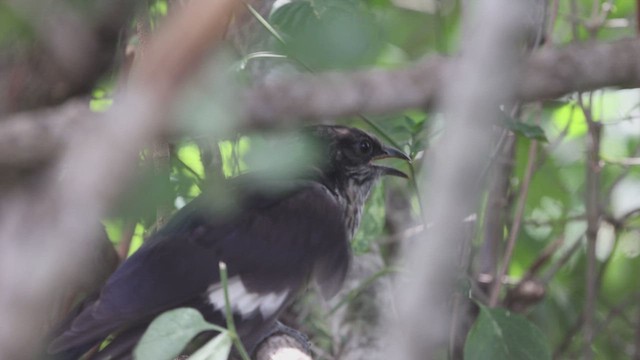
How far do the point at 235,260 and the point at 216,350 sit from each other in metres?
0.87

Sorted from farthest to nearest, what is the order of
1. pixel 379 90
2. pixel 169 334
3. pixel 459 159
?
pixel 169 334, pixel 379 90, pixel 459 159

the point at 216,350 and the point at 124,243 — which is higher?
the point at 216,350

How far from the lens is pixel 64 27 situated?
108cm

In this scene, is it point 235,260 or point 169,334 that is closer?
point 169,334

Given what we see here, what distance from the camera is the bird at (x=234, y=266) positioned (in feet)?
7.14

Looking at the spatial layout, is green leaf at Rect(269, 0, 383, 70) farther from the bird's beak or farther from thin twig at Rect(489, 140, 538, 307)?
thin twig at Rect(489, 140, 538, 307)

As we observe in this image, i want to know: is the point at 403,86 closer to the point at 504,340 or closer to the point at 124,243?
the point at 504,340

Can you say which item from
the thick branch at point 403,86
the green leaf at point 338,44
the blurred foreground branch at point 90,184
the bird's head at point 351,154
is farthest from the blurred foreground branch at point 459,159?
the bird's head at point 351,154

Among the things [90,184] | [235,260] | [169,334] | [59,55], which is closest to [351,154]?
[235,260]

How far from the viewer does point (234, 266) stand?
7.93 ft

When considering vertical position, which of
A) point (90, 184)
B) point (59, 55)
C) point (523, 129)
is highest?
point (90, 184)

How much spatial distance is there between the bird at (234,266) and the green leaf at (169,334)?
1.47 ft

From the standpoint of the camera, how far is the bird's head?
291 centimetres

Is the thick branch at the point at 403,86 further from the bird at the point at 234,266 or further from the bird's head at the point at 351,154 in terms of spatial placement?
the bird's head at the point at 351,154
